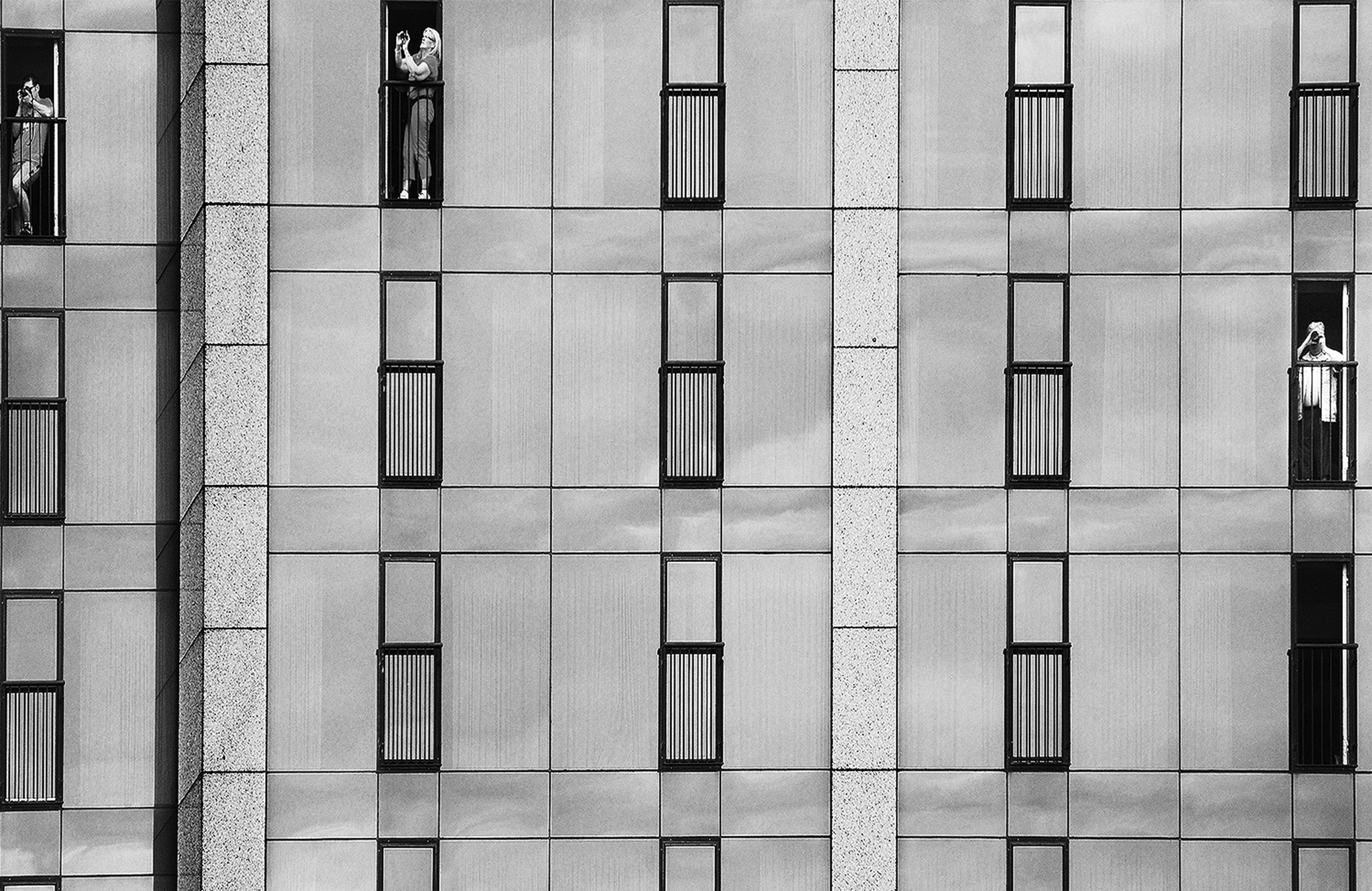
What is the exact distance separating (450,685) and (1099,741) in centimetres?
876

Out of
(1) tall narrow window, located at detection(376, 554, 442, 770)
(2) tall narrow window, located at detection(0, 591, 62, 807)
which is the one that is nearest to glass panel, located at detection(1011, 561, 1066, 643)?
(1) tall narrow window, located at detection(376, 554, 442, 770)

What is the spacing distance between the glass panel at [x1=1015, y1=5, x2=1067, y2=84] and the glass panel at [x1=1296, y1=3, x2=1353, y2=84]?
3249 mm

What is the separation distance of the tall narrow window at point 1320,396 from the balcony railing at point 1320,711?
2.37 meters

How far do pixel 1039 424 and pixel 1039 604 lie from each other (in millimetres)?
2433

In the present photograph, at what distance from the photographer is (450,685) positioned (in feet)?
46.7

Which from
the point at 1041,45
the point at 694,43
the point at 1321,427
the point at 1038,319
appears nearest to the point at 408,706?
the point at 694,43

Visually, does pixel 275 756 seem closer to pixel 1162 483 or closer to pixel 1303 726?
pixel 1162 483

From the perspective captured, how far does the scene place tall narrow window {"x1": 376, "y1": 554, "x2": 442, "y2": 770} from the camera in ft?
46.4

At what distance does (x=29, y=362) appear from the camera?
14516 millimetres

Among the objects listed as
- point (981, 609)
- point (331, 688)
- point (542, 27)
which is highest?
point (542, 27)

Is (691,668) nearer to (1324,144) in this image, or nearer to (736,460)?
(736,460)

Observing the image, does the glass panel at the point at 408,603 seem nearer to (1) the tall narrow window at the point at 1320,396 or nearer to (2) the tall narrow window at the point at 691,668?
(2) the tall narrow window at the point at 691,668

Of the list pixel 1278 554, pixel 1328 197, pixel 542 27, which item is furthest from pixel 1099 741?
pixel 542 27

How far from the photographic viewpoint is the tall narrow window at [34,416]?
1445 centimetres
